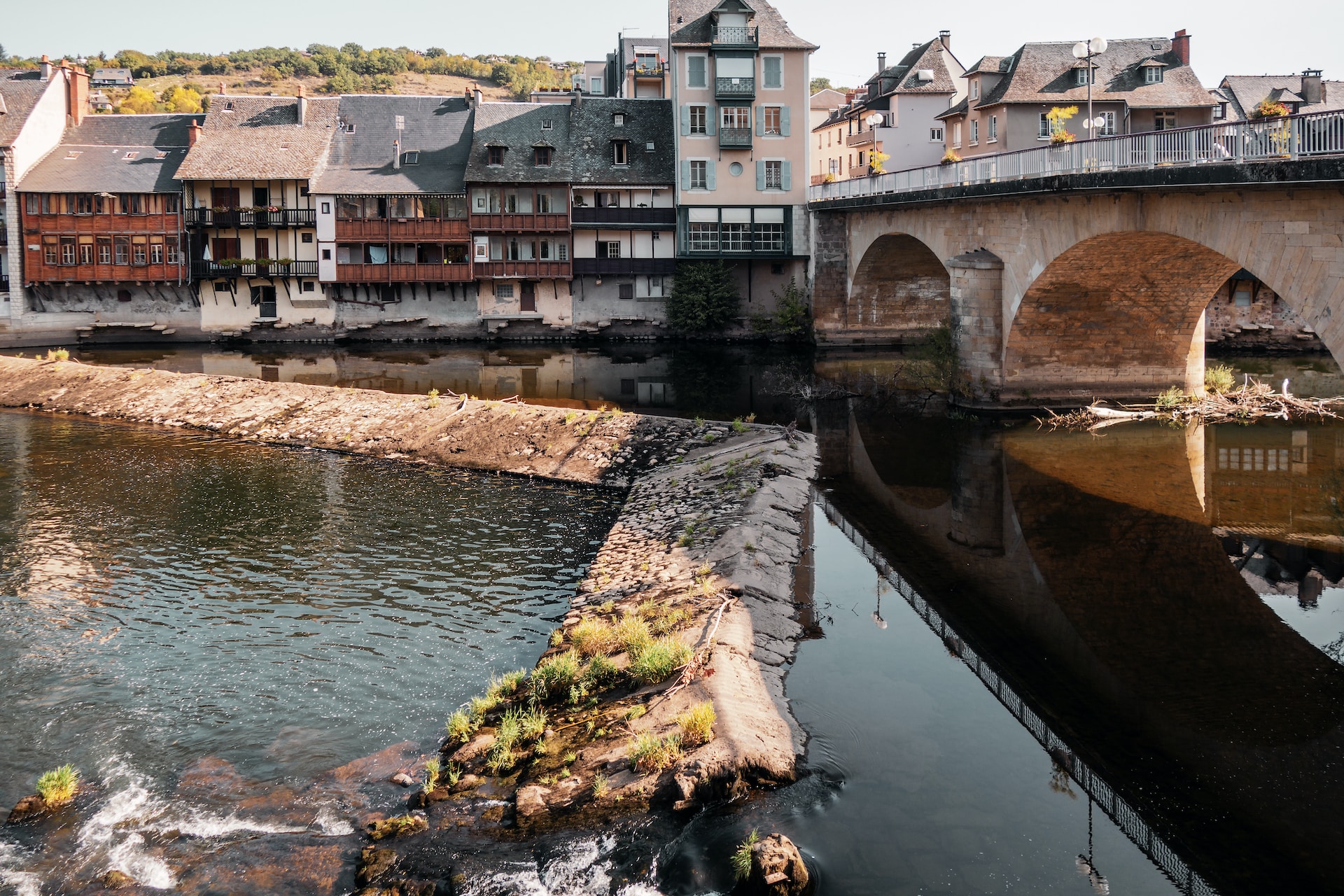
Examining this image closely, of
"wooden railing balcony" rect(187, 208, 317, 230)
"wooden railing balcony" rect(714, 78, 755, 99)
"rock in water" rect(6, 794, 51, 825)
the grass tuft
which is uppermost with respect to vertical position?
"wooden railing balcony" rect(714, 78, 755, 99)

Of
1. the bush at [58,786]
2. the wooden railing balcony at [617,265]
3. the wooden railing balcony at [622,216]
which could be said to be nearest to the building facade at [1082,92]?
the wooden railing balcony at [622,216]

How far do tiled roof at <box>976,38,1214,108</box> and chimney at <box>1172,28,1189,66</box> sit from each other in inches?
7.7

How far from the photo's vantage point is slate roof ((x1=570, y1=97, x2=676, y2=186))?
57.2m

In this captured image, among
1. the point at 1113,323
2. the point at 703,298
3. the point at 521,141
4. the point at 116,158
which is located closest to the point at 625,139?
the point at 521,141

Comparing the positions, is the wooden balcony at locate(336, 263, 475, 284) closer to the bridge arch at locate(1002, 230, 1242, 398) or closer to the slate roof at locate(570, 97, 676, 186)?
the slate roof at locate(570, 97, 676, 186)

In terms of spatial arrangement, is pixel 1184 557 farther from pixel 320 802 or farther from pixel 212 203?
pixel 212 203

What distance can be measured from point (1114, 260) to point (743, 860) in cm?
2377

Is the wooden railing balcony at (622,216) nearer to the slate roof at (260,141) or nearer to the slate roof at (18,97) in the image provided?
the slate roof at (260,141)

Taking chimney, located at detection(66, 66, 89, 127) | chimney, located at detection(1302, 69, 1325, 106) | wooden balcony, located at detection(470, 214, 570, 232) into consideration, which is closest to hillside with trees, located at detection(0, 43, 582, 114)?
chimney, located at detection(66, 66, 89, 127)

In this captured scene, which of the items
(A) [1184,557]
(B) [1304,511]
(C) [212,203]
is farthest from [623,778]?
(C) [212,203]

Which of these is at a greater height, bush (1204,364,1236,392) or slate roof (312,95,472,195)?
slate roof (312,95,472,195)

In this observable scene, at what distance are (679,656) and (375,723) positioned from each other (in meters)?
3.69

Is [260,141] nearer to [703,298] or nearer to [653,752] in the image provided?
[703,298]

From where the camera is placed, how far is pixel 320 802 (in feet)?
39.1
